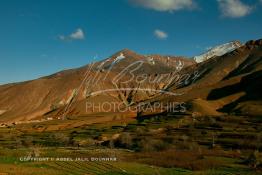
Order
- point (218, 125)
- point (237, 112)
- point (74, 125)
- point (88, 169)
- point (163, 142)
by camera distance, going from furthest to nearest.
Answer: point (74, 125)
point (237, 112)
point (218, 125)
point (163, 142)
point (88, 169)

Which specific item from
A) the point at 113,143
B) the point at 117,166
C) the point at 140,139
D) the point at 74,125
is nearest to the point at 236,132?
the point at 140,139

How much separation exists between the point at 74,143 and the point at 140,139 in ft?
70.0

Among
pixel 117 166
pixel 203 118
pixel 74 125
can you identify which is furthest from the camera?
pixel 74 125

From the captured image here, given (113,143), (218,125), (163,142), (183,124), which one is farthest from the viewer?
(183,124)

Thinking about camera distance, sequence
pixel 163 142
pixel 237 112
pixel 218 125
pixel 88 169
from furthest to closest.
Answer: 1. pixel 237 112
2. pixel 218 125
3. pixel 163 142
4. pixel 88 169

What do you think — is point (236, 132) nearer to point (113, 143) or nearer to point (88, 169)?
point (113, 143)

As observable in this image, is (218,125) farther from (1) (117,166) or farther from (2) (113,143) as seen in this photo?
(1) (117,166)

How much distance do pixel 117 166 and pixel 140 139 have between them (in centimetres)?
6236

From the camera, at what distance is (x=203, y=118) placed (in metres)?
168

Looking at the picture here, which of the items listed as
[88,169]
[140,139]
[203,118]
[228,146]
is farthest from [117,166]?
[203,118]

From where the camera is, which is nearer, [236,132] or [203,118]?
[236,132]

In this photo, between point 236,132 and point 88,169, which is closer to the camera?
point 88,169

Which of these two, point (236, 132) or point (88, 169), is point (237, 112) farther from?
point (88, 169)

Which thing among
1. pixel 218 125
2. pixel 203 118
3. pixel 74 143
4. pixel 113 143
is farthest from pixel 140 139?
pixel 203 118
